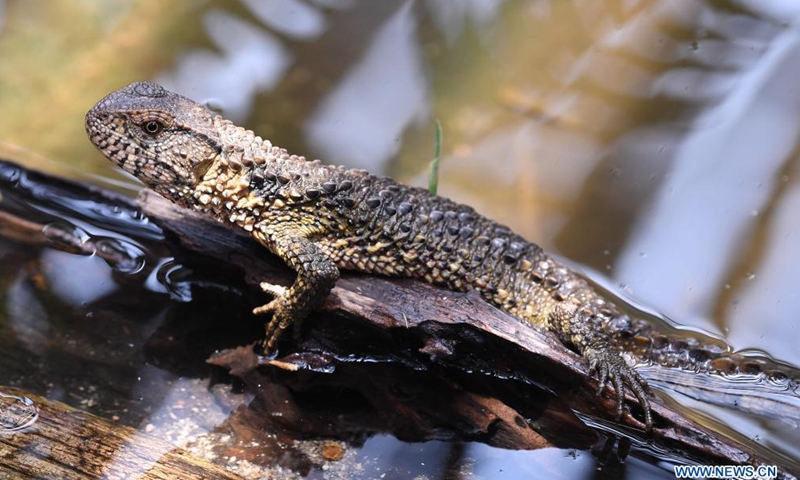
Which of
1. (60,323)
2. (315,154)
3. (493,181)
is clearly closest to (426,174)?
(493,181)

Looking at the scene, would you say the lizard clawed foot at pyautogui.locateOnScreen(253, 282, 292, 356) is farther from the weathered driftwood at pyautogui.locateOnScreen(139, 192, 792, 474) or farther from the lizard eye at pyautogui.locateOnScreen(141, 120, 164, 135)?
the lizard eye at pyautogui.locateOnScreen(141, 120, 164, 135)

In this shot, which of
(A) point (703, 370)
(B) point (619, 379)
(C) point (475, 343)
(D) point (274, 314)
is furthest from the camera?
(A) point (703, 370)

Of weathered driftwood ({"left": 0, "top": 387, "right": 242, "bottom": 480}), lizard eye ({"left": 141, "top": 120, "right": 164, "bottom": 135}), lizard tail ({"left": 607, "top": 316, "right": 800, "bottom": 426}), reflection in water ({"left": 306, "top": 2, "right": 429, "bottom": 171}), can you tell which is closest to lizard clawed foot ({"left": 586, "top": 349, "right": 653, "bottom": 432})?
lizard tail ({"left": 607, "top": 316, "right": 800, "bottom": 426})

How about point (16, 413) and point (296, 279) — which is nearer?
point (16, 413)

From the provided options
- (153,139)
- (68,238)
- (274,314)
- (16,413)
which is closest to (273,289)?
(274,314)

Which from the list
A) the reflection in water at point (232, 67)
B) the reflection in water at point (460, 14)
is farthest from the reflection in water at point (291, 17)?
the reflection in water at point (460, 14)

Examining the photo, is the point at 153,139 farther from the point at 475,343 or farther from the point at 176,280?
the point at 475,343

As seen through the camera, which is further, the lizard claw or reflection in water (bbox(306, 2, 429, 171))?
reflection in water (bbox(306, 2, 429, 171))

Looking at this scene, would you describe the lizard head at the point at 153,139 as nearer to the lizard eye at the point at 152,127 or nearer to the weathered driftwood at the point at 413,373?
the lizard eye at the point at 152,127

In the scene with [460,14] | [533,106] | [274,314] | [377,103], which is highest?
[460,14]
